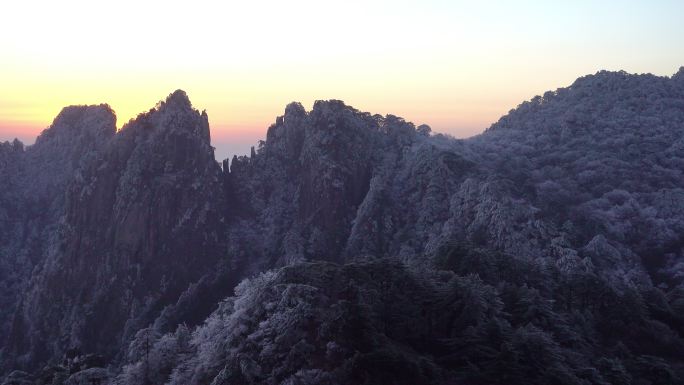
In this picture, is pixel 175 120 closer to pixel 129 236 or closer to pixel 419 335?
pixel 129 236

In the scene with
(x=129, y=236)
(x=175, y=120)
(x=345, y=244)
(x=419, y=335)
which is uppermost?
(x=175, y=120)

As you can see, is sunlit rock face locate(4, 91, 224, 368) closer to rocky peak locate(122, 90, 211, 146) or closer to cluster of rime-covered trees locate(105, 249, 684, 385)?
rocky peak locate(122, 90, 211, 146)

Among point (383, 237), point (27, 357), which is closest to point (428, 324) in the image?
point (383, 237)

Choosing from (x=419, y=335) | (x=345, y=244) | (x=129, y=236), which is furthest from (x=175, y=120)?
(x=419, y=335)

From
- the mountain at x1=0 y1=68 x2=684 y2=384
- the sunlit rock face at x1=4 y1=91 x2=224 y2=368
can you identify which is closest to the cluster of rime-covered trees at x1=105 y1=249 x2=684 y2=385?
the mountain at x1=0 y1=68 x2=684 y2=384

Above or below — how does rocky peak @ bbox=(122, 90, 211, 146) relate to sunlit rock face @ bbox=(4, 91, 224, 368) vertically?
above

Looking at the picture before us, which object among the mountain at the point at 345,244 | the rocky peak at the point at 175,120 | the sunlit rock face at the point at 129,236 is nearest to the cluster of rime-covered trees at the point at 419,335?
the mountain at the point at 345,244

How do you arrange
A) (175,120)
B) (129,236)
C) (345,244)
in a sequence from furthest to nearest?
(175,120) < (129,236) < (345,244)

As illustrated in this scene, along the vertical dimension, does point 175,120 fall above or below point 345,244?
above

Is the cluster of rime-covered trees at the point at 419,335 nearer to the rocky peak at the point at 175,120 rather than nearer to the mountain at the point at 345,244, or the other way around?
the mountain at the point at 345,244
